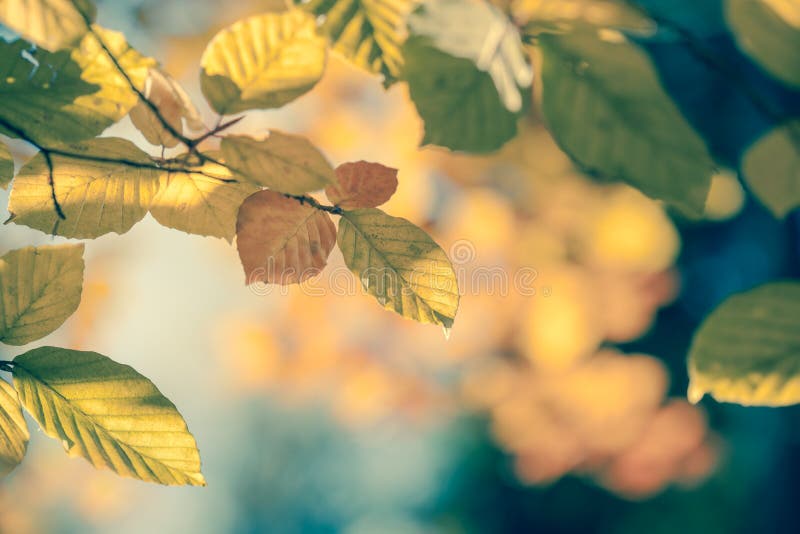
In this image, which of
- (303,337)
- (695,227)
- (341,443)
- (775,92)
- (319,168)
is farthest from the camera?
(341,443)

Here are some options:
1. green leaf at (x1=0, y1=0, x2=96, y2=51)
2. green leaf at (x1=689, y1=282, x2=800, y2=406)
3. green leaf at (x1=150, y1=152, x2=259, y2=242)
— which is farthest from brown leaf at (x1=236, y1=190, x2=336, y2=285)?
green leaf at (x1=689, y1=282, x2=800, y2=406)

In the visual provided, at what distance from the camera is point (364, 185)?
1.32 ft

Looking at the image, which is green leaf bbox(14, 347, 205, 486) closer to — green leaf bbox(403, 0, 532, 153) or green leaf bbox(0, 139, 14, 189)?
green leaf bbox(0, 139, 14, 189)

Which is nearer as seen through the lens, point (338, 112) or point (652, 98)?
point (652, 98)

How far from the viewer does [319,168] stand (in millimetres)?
360

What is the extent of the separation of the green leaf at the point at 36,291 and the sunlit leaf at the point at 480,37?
27 centimetres

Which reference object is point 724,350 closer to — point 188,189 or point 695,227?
point 188,189

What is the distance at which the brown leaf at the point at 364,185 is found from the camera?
0.40 metres

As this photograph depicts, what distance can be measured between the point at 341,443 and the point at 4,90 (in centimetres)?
351

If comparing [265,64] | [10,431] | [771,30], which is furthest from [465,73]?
[10,431]

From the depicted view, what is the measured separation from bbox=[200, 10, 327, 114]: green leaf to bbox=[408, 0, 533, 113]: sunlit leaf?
0.22 ft

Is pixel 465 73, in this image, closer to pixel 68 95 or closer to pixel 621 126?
pixel 621 126

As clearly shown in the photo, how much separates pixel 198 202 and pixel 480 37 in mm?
215

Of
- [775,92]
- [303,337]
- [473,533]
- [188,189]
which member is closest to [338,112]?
[303,337]
